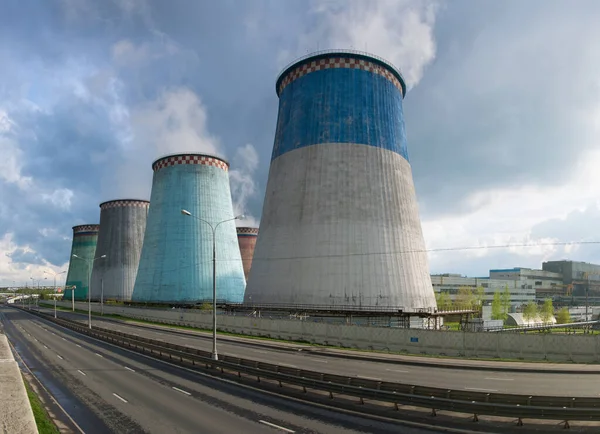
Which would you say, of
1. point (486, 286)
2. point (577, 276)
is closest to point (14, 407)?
point (486, 286)

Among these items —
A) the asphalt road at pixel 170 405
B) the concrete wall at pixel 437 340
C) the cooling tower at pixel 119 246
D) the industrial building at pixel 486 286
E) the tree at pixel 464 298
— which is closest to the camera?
the asphalt road at pixel 170 405

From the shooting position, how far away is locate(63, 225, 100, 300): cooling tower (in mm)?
109562

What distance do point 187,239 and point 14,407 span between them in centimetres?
5349

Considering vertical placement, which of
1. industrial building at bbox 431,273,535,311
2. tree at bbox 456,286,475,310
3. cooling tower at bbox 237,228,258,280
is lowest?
tree at bbox 456,286,475,310

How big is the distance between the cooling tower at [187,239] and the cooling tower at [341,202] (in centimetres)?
2188

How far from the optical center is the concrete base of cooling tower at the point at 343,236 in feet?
131

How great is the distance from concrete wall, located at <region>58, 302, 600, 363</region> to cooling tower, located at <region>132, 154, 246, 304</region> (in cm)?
2612

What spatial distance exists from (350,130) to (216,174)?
3234cm

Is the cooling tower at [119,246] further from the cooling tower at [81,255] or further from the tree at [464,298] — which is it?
the tree at [464,298]

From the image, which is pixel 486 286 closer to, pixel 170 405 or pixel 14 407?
pixel 170 405

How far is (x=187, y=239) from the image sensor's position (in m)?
65.1

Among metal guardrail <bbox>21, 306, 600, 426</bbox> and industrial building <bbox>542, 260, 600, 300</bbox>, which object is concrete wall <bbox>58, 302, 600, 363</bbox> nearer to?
metal guardrail <bbox>21, 306, 600, 426</bbox>

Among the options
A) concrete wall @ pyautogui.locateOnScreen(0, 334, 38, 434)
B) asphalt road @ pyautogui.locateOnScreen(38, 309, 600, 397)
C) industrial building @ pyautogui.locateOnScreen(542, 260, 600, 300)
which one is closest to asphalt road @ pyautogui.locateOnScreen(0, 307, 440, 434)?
concrete wall @ pyautogui.locateOnScreen(0, 334, 38, 434)

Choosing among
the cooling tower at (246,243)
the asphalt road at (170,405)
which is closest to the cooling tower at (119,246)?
the cooling tower at (246,243)
